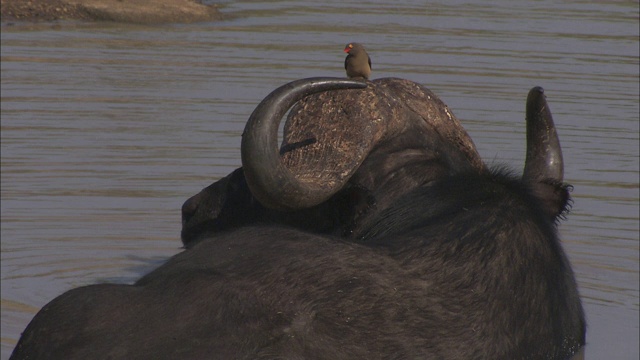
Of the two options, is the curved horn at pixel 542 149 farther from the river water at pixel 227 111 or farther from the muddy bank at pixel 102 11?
the muddy bank at pixel 102 11

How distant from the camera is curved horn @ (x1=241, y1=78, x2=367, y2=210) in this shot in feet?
16.4

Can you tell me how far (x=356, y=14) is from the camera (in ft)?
77.5

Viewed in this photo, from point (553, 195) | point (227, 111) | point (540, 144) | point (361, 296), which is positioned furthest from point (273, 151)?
point (227, 111)

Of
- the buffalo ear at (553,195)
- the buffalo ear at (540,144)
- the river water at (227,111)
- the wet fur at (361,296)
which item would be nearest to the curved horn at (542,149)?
the buffalo ear at (540,144)

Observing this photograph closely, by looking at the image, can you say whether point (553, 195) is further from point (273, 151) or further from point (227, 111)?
point (227, 111)

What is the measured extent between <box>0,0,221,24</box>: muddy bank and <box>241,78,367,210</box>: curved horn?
16.4 meters

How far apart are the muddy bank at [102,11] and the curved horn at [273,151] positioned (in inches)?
647

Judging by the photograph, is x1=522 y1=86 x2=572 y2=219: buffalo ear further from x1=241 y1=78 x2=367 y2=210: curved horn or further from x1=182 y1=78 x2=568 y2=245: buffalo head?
x1=241 y1=78 x2=367 y2=210: curved horn

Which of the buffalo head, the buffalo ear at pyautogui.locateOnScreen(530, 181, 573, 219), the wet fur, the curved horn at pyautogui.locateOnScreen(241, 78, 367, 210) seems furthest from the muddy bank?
the wet fur

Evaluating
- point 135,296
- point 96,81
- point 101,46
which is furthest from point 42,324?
point 101,46

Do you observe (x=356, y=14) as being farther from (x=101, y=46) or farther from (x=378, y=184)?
(x=378, y=184)

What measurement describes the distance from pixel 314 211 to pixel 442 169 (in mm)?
567

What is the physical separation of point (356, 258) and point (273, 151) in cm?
54

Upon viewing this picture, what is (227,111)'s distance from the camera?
14438mm
